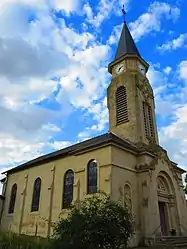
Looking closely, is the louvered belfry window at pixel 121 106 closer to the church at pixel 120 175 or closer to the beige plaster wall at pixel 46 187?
the church at pixel 120 175

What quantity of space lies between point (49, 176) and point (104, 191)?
7907mm

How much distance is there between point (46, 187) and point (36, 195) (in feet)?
6.44

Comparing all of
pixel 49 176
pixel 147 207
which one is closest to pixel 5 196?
pixel 49 176

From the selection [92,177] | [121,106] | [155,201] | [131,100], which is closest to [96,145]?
[92,177]

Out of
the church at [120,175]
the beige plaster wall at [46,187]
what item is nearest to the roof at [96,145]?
Result: the church at [120,175]

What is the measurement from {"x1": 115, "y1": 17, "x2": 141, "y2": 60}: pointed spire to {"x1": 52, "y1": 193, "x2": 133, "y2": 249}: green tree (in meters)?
21.0

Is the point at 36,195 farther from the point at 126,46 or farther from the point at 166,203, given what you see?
the point at 126,46

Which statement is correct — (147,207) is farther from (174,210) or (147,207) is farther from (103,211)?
(103,211)

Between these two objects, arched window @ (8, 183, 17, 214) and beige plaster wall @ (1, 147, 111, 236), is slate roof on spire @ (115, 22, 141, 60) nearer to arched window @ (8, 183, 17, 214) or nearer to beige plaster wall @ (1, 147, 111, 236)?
beige plaster wall @ (1, 147, 111, 236)

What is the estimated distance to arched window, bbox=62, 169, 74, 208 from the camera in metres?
20.7

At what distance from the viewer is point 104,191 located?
17453mm

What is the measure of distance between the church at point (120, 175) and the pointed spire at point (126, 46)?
169 millimetres

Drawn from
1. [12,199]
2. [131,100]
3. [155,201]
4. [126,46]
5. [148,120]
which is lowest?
[155,201]

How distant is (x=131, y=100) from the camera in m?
24.8
